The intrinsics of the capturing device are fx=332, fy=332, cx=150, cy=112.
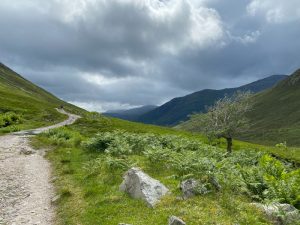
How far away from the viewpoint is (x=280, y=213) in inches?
486

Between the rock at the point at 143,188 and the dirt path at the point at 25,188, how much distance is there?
3877 millimetres

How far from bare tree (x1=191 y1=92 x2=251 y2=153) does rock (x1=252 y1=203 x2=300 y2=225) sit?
116ft

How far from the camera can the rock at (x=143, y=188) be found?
1506cm

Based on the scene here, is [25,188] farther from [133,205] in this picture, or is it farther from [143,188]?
[143,188]

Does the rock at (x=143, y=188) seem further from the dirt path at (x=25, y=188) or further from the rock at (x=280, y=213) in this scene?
the rock at (x=280, y=213)

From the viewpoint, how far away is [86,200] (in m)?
16.6

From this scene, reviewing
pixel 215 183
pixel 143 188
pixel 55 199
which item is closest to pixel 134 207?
pixel 143 188

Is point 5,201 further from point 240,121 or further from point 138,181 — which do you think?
point 240,121

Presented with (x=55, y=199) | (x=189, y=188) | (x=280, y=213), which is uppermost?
(x=189, y=188)

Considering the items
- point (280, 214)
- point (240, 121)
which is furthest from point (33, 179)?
point (240, 121)

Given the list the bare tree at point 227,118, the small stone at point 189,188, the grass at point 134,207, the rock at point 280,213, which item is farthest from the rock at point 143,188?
the bare tree at point 227,118

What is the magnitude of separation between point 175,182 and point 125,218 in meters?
4.48

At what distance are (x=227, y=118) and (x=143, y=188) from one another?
38.4m

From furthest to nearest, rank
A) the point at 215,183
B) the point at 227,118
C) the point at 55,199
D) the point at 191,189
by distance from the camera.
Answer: the point at 227,118 < the point at 55,199 < the point at 215,183 < the point at 191,189
